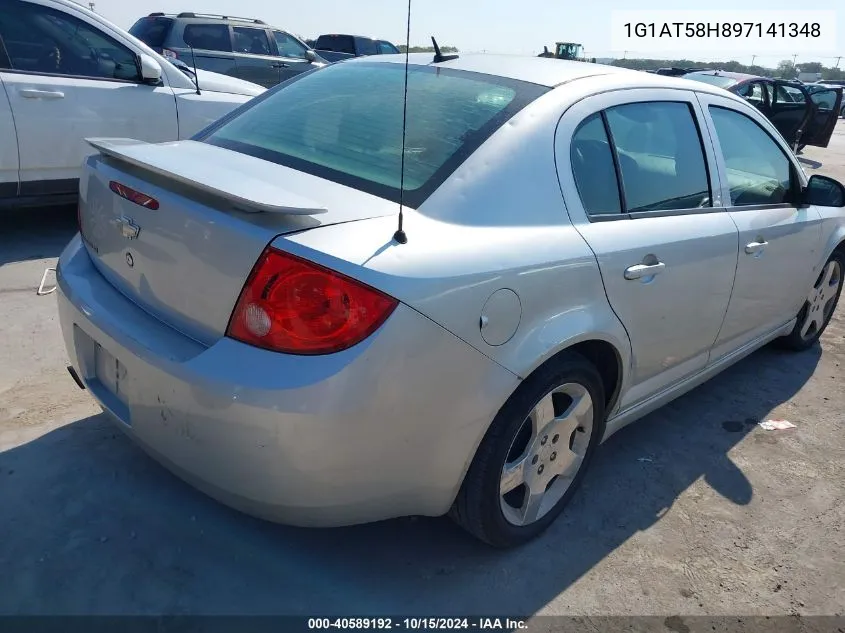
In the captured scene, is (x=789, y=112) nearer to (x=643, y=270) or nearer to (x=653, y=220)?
(x=653, y=220)

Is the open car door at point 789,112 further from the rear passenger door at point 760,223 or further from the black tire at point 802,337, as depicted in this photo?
the rear passenger door at point 760,223

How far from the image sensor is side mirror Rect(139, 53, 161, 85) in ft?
17.9

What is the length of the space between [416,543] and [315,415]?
0.93 metres

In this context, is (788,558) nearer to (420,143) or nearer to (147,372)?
(420,143)

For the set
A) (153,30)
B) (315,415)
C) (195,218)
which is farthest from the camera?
(153,30)

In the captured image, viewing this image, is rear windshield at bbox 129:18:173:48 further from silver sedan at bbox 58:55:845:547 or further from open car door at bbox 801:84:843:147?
open car door at bbox 801:84:843:147

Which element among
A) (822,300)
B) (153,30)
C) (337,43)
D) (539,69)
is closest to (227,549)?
(539,69)

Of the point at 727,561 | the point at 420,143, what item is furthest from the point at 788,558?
the point at 420,143

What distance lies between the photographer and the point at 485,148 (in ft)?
7.36

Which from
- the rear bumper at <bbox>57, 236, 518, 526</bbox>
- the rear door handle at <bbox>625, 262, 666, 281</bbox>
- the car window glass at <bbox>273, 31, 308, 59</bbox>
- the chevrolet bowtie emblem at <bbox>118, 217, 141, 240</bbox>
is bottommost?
the rear bumper at <bbox>57, 236, 518, 526</bbox>

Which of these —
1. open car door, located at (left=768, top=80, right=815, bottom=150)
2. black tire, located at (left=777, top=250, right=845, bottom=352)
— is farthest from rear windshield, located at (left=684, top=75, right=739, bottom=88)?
black tire, located at (left=777, top=250, right=845, bottom=352)

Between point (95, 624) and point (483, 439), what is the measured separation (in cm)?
125

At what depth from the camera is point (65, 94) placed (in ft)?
16.7

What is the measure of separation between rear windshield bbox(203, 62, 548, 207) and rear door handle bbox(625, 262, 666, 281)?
69 centimetres
